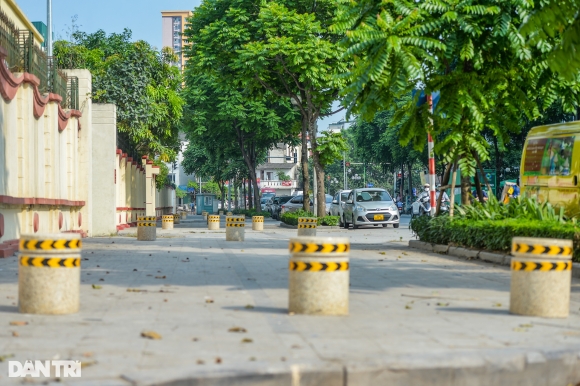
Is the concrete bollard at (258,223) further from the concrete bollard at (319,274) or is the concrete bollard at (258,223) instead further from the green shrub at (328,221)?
the concrete bollard at (319,274)

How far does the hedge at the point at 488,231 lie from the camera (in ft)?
48.4

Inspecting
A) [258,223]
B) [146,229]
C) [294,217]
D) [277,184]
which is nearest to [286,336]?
[146,229]

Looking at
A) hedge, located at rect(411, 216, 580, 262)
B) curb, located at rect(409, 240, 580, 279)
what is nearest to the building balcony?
hedge, located at rect(411, 216, 580, 262)

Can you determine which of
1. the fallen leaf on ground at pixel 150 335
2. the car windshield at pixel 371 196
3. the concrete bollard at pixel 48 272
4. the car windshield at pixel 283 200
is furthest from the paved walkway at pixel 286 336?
the car windshield at pixel 283 200

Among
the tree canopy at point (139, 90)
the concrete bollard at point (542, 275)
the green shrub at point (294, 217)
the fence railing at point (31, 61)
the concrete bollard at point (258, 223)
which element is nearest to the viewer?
the concrete bollard at point (542, 275)

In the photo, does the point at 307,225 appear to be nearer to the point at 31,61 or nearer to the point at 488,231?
the point at 488,231

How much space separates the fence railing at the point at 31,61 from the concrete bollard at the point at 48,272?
974 centimetres

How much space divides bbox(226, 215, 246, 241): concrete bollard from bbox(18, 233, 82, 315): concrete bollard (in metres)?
16.0

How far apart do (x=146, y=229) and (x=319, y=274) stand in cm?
1750

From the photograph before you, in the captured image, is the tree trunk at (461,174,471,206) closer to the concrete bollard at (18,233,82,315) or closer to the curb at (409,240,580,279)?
the curb at (409,240,580,279)

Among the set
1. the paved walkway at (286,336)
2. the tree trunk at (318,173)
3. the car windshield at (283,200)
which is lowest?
the paved walkway at (286,336)

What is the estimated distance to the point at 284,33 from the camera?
34.9 meters

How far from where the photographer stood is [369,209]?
1441 inches

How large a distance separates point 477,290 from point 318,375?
626 cm
